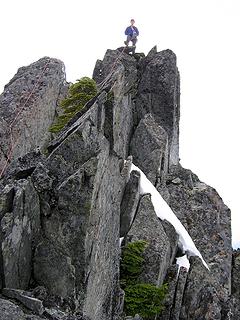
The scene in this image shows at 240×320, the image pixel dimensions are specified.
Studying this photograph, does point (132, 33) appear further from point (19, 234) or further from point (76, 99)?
point (19, 234)

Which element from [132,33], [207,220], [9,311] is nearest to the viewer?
[9,311]

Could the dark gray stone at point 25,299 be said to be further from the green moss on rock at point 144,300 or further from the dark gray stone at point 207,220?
the dark gray stone at point 207,220

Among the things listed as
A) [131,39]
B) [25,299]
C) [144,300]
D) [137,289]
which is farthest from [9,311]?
[131,39]

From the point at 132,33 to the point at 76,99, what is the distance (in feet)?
40.0

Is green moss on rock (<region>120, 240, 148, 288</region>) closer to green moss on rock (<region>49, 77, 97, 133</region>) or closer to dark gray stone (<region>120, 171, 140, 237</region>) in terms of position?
dark gray stone (<region>120, 171, 140, 237</region>)

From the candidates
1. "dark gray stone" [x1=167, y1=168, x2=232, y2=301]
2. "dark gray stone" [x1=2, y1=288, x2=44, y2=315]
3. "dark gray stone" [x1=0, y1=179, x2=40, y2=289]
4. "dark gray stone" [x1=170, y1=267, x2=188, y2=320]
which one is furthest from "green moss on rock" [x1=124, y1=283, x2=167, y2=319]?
"dark gray stone" [x1=2, y1=288, x2=44, y2=315]

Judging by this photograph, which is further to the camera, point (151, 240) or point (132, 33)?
point (132, 33)

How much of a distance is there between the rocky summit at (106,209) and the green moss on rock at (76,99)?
1122mm

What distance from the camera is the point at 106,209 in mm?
20500

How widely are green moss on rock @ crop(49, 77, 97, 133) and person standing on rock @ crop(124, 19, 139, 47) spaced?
1069cm

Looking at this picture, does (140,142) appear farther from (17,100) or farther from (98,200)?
(98,200)

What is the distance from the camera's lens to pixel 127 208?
28.2 meters

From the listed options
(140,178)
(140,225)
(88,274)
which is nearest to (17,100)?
(140,178)

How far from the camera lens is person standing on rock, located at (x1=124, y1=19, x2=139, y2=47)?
41.3 metres
